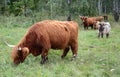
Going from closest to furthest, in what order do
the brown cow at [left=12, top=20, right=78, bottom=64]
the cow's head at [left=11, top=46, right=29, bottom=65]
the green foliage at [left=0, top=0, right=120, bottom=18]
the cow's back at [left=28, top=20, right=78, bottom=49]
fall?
1. the cow's head at [left=11, top=46, right=29, bottom=65]
2. the brown cow at [left=12, top=20, right=78, bottom=64]
3. the cow's back at [left=28, top=20, right=78, bottom=49]
4. the green foliage at [left=0, top=0, right=120, bottom=18]

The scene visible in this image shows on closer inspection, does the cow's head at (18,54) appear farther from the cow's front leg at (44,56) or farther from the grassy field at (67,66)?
the cow's front leg at (44,56)

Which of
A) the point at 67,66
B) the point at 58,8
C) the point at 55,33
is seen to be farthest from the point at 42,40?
Result: the point at 58,8

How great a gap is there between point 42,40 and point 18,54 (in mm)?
823

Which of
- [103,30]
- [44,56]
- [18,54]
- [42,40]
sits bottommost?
[103,30]

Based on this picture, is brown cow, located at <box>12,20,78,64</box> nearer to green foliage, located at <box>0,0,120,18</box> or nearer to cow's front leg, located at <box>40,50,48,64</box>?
cow's front leg, located at <box>40,50,48,64</box>

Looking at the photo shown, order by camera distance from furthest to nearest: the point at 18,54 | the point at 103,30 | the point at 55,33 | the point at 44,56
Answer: the point at 103,30 < the point at 55,33 < the point at 44,56 < the point at 18,54

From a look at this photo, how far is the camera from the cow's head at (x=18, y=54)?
874cm

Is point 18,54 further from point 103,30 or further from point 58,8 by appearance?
point 58,8

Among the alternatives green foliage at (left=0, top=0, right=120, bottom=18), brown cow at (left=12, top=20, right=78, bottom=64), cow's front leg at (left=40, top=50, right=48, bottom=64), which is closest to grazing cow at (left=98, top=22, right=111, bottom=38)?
brown cow at (left=12, top=20, right=78, bottom=64)

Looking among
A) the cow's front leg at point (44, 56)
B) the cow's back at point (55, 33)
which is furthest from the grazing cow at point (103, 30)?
the cow's front leg at point (44, 56)

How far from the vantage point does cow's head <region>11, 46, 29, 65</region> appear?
8.74 meters

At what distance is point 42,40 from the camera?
359 inches

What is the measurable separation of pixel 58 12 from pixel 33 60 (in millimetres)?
18609

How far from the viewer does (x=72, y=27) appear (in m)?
10.4
